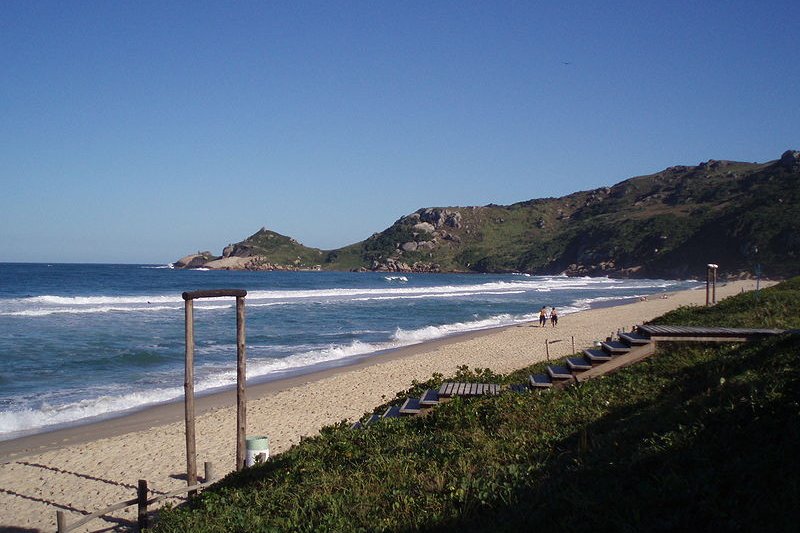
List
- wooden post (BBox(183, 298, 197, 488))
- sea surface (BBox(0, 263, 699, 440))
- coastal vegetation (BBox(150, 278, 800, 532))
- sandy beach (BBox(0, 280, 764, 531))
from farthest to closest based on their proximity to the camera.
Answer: sea surface (BBox(0, 263, 699, 440)), sandy beach (BBox(0, 280, 764, 531)), wooden post (BBox(183, 298, 197, 488)), coastal vegetation (BBox(150, 278, 800, 532))

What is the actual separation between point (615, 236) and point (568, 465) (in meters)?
133

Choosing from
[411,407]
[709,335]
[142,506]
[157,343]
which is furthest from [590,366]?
[157,343]

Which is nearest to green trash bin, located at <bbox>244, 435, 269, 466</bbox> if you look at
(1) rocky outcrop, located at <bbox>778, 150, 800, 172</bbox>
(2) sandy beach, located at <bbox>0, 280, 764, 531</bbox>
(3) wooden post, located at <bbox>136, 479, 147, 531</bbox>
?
(2) sandy beach, located at <bbox>0, 280, 764, 531</bbox>

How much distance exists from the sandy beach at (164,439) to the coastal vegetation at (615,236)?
72.4 meters

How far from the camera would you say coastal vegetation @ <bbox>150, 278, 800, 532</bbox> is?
3980 mm

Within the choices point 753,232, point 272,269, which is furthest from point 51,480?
point 272,269

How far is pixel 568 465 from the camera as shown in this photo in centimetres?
512

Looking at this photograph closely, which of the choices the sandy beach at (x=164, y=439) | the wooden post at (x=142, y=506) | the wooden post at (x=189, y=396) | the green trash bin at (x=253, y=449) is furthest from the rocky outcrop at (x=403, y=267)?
the wooden post at (x=142, y=506)

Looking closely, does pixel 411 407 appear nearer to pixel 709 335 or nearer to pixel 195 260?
pixel 709 335

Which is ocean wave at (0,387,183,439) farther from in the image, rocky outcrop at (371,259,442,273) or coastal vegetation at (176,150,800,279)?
rocky outcrop at (371,259,442,273)

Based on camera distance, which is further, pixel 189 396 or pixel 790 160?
pixel 790 160

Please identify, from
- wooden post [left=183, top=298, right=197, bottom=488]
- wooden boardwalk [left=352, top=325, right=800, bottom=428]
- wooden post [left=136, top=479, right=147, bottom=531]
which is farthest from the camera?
wooden boardwalk [left=352, top=325, right=800, bottom=428]

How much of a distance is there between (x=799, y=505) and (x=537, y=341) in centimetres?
2318

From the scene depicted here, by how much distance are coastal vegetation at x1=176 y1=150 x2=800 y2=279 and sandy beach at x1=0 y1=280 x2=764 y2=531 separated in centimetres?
7243
